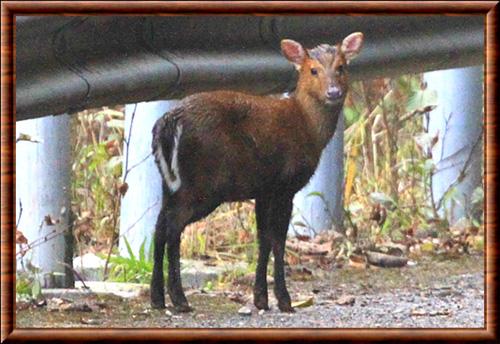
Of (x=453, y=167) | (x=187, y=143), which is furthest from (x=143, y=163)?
(x=453, y=167)

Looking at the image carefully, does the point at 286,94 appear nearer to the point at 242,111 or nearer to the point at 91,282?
the point at 242,111

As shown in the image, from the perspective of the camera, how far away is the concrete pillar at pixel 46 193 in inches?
336

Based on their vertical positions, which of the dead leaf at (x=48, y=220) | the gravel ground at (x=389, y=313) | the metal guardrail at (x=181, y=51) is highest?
the metal guardrail at (x=181, y=51)

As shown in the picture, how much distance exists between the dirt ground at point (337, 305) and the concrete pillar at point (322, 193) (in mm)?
121

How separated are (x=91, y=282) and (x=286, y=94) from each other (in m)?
0.66

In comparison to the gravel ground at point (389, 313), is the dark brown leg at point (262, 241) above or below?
above

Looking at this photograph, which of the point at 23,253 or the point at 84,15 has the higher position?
the point at 84,15

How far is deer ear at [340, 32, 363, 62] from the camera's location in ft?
28.0

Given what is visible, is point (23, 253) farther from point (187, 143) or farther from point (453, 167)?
point (453, 167)

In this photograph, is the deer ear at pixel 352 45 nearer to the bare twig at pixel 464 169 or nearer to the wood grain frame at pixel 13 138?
the wood grain frame at pixel 13 138

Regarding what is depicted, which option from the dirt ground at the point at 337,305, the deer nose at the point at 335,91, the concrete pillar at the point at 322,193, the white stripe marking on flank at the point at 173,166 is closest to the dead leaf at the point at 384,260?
the dirt ground at the point at 337,305

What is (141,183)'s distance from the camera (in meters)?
8.54

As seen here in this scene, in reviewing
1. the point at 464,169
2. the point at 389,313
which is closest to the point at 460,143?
the point at 464,169

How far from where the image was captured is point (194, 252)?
855cm
